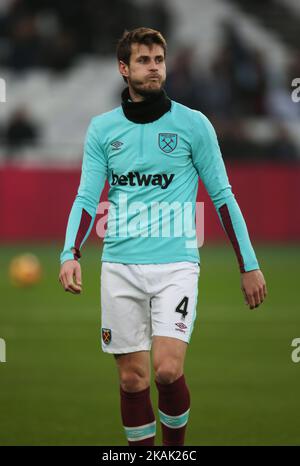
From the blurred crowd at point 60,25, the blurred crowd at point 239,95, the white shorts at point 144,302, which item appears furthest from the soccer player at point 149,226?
the blurred crowd at point 60,25

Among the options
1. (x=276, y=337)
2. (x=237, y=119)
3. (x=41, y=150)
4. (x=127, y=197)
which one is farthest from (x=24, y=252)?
(x=127, y=197)

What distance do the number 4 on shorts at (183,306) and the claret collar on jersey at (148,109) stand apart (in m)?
0.96

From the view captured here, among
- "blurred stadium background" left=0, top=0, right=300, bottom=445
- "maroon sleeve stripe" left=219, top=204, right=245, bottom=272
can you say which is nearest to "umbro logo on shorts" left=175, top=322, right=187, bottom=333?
"maroon sleeve stripe" left=219, top=204, right=245, bottom=272

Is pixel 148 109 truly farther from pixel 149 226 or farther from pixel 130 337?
pixel 130 337

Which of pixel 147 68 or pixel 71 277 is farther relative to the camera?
pixel 147 68

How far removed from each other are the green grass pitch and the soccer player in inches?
43.6

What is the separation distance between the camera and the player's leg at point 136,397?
6.10m

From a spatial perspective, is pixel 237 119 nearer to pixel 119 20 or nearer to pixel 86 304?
pixel 119 20

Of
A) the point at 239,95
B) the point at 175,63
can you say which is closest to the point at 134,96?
the point at 175,63

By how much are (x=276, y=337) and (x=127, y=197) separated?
5.71 meters

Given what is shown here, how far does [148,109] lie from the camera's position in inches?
244

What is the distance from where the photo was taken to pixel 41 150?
22.4 meters

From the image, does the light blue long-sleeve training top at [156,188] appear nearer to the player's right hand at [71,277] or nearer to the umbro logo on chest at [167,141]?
the umbro logo on chest at [167,141]

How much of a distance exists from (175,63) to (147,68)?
1649cm
